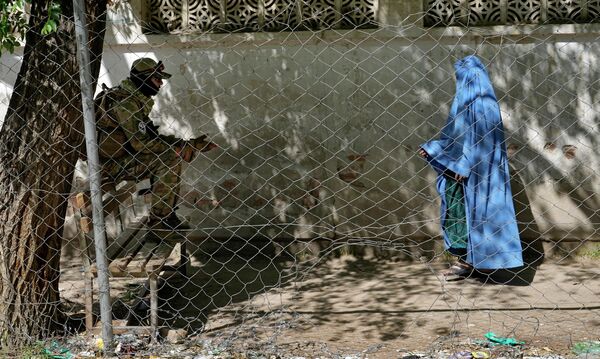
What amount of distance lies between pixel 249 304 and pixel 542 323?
2.14 metres

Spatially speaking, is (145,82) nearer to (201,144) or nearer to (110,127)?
(110,127)

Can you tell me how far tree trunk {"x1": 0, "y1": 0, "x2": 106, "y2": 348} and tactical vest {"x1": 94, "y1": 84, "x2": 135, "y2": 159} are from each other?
928 millimetres

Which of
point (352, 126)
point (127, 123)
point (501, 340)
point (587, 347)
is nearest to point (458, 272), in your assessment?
point (352, 126)

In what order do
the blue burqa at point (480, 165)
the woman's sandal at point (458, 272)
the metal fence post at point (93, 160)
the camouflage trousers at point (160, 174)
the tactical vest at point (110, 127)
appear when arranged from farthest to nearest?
the woman's sandal at point (458, 272) → the blue burqa at point (480, 165) → the camouflage trousers at point (160, 174) → the tactical vest at point (110, 127) → the metal fence post at point (93, 160)

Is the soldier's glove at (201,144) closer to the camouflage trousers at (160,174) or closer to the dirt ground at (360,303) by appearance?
the camouflage trousers at (160,174)

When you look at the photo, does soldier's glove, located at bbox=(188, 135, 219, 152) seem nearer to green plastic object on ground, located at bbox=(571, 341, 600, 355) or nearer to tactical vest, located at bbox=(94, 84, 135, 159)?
tactical vest, located at bbox=(94, 84, 135, 159)

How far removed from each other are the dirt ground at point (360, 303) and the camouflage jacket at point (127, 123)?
1.16m

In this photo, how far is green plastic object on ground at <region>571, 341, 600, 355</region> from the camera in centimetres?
591

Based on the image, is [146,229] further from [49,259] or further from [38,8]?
[38,8]

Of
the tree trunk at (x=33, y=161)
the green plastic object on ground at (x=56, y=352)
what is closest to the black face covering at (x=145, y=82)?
the tree trunk at (x=33, y=161)

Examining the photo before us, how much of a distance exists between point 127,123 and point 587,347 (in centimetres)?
356

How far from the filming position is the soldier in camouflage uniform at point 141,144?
284 inches

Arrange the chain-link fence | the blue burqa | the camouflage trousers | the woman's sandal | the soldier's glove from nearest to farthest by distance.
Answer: the camouflage trousers, the soldier's glove, the blue burqa, the woman's sandal, the chain-link fence

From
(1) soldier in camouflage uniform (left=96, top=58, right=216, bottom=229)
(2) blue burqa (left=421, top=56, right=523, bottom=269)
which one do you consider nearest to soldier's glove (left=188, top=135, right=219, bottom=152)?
(1) soldier in camouflage uniform (left=96, top=58, right=216, bottom=229)
